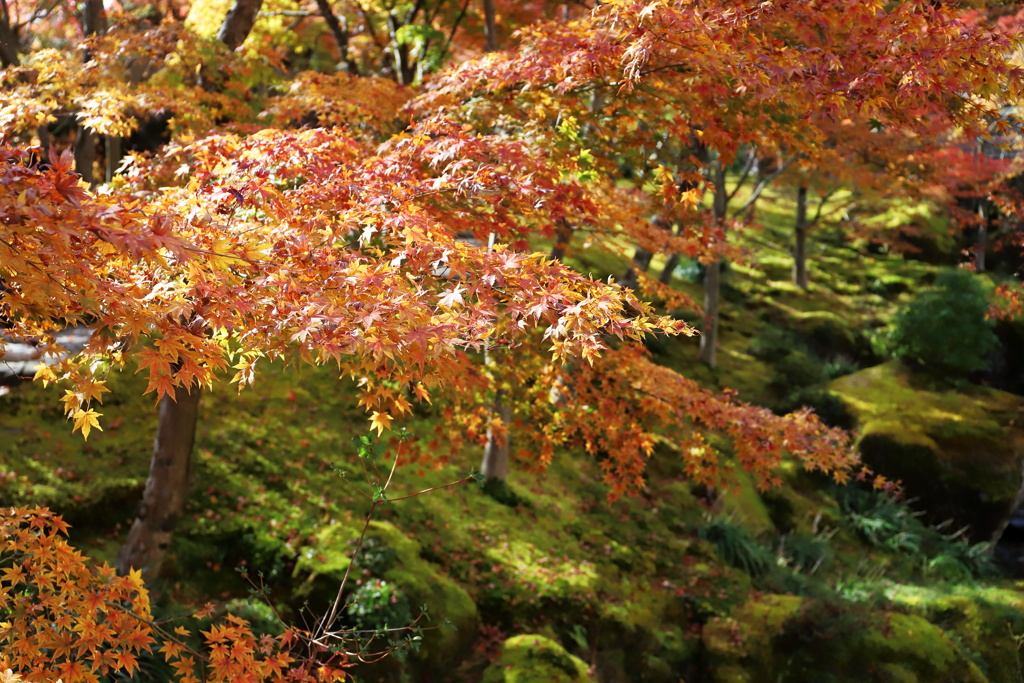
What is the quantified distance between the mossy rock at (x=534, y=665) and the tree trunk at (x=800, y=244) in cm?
1463

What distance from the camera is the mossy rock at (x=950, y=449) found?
1139cm

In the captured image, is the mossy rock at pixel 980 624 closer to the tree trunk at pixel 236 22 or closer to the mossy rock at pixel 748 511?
the mossy rock at pixel 748 511

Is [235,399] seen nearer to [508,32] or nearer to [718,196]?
[508,32]

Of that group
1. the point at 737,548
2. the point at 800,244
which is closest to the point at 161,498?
the point at 737,548

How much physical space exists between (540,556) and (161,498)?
12.9 feet

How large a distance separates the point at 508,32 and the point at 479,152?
24.9ft

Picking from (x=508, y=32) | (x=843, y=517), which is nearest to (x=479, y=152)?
(x=508, y=32)

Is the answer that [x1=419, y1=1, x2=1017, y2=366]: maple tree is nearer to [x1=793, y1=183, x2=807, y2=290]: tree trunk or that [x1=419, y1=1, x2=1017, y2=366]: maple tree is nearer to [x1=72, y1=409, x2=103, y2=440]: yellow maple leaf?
[x1=72, y1=409, x2=103, y2=440]: yellow maple leaf

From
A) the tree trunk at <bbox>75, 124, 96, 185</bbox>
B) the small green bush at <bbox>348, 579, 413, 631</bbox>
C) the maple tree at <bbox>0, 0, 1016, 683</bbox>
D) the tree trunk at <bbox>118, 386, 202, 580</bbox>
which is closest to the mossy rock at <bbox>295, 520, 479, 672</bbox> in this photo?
the small green bush at <bbox>348, 579, 413, 631</bbox>

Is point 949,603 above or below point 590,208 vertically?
below

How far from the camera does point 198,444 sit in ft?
25.0

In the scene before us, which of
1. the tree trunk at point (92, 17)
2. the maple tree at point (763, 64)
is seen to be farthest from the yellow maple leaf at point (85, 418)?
the tree trunk at point (92, 17)

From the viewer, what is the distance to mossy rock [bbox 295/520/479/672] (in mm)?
6234

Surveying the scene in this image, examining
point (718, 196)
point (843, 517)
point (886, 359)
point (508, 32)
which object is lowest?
point (843, 517)
